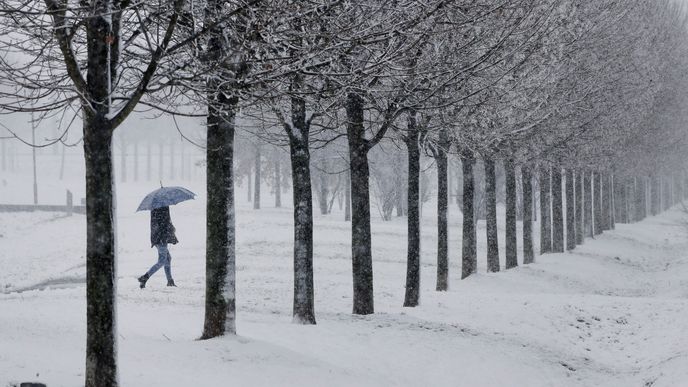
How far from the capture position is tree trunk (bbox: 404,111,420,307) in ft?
49.2

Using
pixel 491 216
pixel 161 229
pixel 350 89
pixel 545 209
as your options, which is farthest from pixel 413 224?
pixel 545 209

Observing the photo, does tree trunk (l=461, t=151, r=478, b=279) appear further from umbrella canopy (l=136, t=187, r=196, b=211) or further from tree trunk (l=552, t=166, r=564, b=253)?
tree trunk (l=552, t=166, r=564, b=253)

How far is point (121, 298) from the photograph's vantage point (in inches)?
593

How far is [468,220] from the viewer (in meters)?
20.5

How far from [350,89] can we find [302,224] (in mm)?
2511

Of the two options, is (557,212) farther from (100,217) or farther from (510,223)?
(100,217)

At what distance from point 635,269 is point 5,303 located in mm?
24295

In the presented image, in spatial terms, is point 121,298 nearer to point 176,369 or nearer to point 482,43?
point 176,369

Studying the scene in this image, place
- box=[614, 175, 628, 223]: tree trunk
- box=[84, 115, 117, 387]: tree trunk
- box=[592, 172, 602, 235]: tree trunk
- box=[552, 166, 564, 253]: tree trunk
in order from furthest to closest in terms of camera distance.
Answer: box=[614, 175, 628, 223]: tree trunk
box=[592, 172, 602, 235]: tree trunk
box=[552, 166, 564, 253]: tree trunk
box=[84, 115, 117, 387]: tree trunk

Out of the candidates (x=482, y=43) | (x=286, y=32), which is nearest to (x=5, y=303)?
(x=286, y=32)

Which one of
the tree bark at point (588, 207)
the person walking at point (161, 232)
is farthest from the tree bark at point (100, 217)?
the tree bark at point (588, 207)

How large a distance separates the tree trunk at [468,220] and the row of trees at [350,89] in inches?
2.5

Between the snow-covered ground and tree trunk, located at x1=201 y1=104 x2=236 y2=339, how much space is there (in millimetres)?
384

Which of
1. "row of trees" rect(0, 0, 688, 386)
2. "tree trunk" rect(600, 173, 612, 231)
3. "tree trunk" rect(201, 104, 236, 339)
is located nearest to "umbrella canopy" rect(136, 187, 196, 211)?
"row of trees" rect(0, 0, 688, 386)
